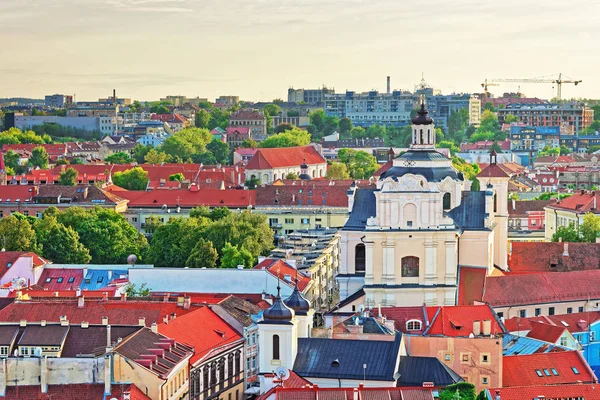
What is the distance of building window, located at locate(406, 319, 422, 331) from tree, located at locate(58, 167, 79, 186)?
280 ft

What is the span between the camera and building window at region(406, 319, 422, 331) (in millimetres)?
61241

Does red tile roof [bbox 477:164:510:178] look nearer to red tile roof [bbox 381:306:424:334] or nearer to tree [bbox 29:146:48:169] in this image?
red tile roof [bbox 381:306:424:334]

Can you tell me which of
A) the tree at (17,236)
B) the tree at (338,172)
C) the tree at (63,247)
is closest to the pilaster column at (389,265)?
the tree at (63,247)

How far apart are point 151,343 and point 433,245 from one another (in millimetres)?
18940

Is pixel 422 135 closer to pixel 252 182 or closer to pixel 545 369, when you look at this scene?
pixel 545 369

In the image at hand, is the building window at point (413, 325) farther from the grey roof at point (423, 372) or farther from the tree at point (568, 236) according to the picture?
the tree at point (568, 236)

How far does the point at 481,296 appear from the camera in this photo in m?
69.5

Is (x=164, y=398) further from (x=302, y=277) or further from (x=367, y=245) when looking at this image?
(x=302, y=277)

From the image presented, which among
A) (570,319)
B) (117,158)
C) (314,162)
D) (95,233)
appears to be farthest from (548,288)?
(117,158)

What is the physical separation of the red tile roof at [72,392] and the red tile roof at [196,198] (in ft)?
219

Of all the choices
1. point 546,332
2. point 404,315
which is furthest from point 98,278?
point 546,332

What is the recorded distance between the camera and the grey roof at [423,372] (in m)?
53.7

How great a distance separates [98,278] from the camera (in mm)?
78938

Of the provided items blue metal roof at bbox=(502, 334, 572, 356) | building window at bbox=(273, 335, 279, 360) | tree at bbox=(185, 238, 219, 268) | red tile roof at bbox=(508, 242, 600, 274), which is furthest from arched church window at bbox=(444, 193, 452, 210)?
tree at bbox=(185, 238, 219, 268)
